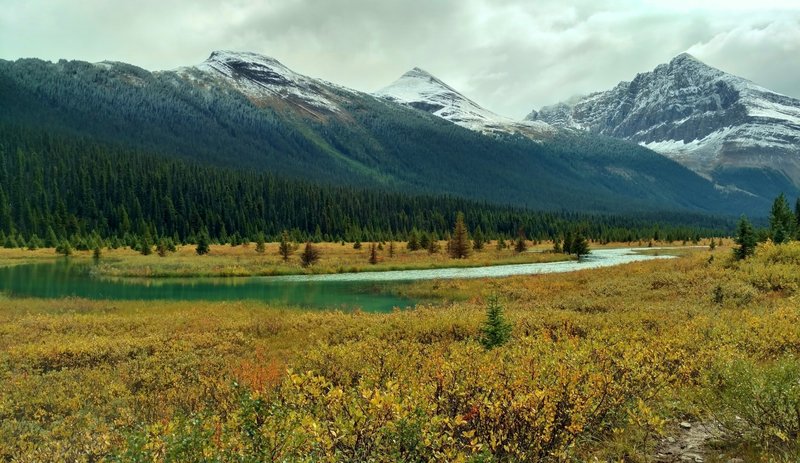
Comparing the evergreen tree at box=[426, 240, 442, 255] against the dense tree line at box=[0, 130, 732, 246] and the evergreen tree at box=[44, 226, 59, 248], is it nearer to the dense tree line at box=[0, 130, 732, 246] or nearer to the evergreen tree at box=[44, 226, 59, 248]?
the dense tree line at box=[0, 130, 732, 246]

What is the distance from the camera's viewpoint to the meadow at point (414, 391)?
6258mm

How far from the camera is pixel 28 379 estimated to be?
1530 cm

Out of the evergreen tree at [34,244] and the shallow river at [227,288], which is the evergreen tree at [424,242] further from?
the evergreen tree at [34,244]

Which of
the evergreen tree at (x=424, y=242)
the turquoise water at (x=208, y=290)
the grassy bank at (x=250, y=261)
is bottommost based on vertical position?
the turquoise water at (x=208, y=290)

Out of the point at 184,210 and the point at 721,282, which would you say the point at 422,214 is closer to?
the point at 184,210

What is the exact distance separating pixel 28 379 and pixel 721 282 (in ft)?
113

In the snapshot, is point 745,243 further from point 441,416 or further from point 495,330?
point 441,416

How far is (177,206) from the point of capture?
160 meters

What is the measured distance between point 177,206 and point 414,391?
168781 millimetres

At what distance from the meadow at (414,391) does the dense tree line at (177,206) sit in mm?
110322

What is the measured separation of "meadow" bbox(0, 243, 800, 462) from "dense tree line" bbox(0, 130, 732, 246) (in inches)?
4343

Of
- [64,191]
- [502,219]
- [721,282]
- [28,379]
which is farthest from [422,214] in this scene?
[28,379]

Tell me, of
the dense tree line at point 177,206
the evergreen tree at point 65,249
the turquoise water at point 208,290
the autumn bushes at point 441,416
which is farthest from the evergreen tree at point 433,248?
the autumn bushes at point 441,416

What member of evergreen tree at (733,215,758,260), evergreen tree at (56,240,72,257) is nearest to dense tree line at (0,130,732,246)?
evergreen tree at (56,240,72,257)
